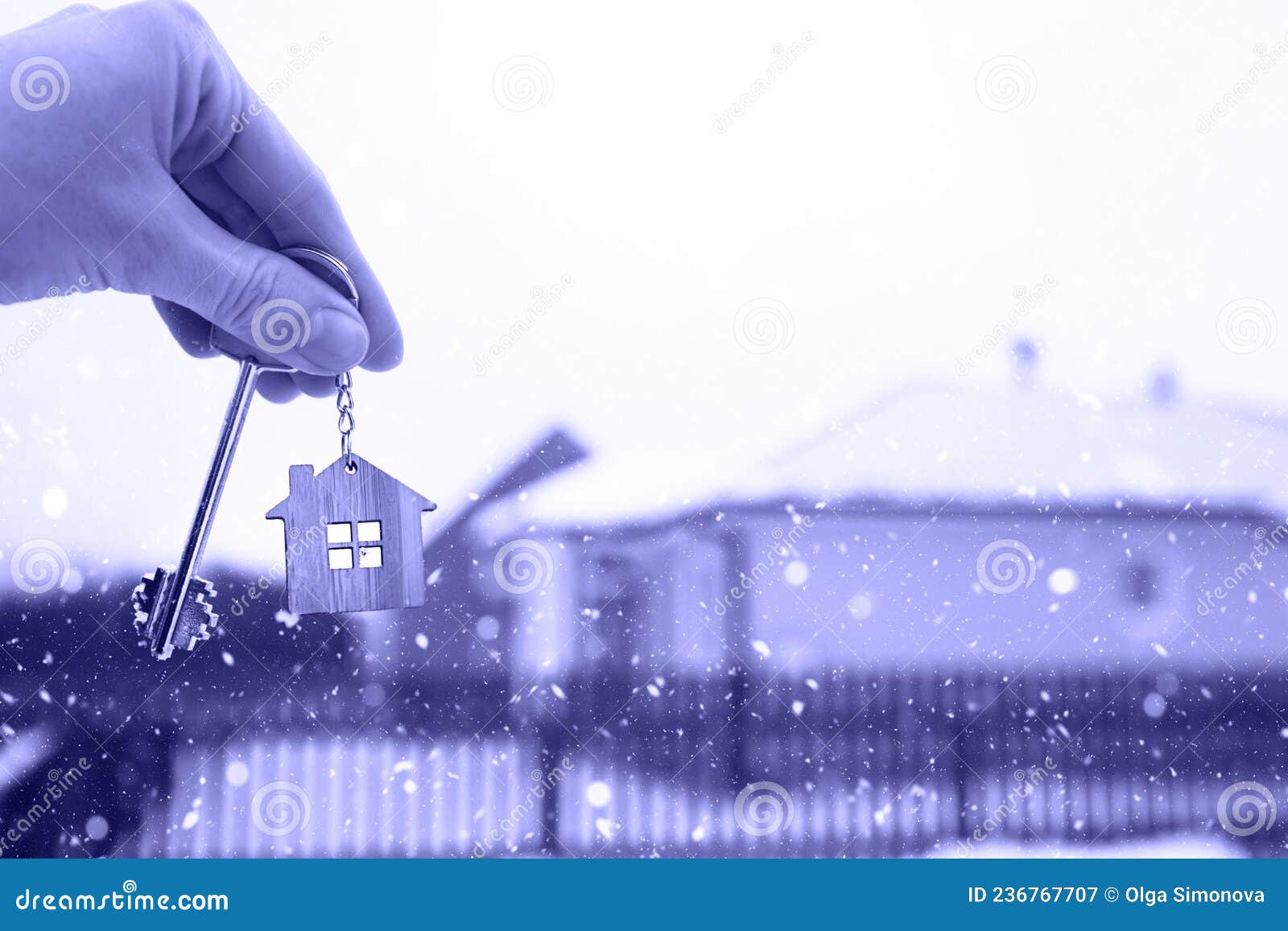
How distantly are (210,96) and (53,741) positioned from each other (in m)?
0.56

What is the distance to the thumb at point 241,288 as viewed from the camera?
0.47 meters

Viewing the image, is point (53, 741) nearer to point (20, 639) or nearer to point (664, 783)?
point (20, 639)

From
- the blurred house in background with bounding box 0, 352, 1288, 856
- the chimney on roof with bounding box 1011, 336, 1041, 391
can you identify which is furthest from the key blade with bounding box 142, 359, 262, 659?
the chimney on roof with bounding box 1011, 336, 1041, 391

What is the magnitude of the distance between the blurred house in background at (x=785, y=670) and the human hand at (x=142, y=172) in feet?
1.08

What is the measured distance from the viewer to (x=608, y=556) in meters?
0.79

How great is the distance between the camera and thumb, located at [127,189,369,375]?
1.55 feet

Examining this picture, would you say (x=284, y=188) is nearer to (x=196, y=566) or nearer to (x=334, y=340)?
(x=334, y=340)

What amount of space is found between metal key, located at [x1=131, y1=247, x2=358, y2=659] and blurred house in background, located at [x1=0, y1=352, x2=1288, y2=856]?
0.84 feet

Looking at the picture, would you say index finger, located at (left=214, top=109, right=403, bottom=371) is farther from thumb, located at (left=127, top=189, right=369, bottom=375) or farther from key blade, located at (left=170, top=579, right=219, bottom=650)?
key blade, located at (left=170, top=579, right=219, bottom=650)

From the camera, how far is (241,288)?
1.56ft

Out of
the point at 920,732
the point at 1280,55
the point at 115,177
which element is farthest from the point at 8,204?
the point at 1280,55

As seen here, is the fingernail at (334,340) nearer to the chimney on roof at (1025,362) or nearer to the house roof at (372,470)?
the house roof at (372,470)

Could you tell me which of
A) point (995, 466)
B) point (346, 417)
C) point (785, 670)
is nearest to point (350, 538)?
point (346, 417)

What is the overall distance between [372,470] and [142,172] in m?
0.21
